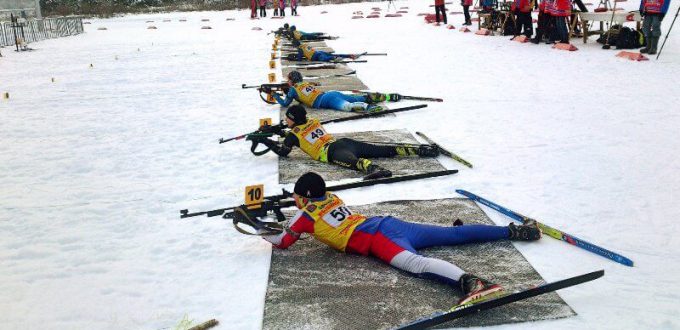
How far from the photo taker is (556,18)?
14750mm

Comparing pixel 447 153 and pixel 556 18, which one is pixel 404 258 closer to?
pixel 447 153

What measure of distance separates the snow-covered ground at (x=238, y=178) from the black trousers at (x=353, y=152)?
0.63 m

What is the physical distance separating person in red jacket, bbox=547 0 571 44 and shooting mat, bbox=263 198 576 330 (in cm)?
1164

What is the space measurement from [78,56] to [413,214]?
53.4ft

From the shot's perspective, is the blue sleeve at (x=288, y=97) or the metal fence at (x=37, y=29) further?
the metal fence at (x=37, y=29)

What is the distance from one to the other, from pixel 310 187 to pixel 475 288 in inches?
51.1

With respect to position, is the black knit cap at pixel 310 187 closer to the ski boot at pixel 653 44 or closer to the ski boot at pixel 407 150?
the ski boot at pixel 407 150

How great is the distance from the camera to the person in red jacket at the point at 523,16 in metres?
16.1

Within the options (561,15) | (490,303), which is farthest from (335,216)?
(561,15)

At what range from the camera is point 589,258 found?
400 centimetres

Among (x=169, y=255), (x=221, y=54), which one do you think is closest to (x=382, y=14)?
(x=221, y=54)

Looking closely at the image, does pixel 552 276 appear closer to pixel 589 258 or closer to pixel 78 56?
pixel 589 258

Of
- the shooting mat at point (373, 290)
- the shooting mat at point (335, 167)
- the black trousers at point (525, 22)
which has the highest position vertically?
the black trousers at point (525, 22)

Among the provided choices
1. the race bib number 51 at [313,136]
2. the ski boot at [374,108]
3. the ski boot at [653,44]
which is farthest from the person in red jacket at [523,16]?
the race bib number 51 at [313,136]
